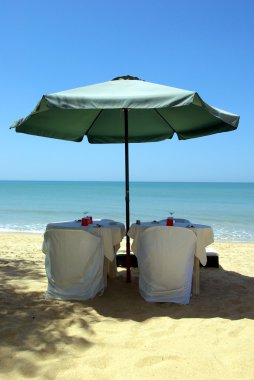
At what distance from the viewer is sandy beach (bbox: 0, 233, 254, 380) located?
228cm

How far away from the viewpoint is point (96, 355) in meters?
2.47

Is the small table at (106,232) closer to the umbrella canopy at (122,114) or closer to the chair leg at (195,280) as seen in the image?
the chair leg at (195,280)

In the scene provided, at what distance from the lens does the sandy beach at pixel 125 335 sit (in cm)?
228

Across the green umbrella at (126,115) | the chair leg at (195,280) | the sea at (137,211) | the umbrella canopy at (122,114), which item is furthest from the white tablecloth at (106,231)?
the umbrella canopy at (122,114)

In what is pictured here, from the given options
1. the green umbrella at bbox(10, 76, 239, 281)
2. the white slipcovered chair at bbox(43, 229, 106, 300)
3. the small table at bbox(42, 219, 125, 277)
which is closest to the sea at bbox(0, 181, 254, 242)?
the small table at bbox(42, 219, 125, 277)

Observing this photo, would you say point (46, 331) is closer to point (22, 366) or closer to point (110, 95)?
point (22, 366)

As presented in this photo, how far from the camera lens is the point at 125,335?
284 centimetres

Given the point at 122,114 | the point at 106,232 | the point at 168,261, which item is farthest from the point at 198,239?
the point at 122,114

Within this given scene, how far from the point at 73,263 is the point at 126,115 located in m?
1.84

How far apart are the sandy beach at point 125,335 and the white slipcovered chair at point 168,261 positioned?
14 cm

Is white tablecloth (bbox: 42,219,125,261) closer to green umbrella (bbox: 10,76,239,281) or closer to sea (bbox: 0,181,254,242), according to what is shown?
green umbrella (bbox: 10,76,239,281)

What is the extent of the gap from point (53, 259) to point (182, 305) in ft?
4.43

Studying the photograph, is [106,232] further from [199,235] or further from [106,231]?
[199,235]

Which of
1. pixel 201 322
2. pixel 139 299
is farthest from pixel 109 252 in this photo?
pixel 201 322
